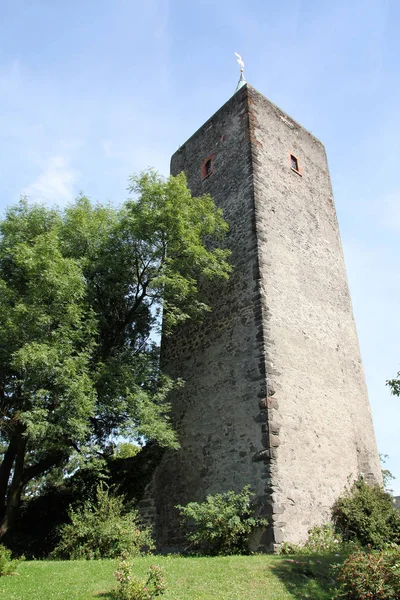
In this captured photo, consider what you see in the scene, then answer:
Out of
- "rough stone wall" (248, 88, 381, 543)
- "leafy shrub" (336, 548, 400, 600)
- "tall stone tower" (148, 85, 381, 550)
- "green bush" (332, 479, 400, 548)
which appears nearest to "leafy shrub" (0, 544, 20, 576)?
"tall stone tower" (148, 85, 381, 550)

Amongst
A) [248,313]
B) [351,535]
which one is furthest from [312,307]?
[351,535]

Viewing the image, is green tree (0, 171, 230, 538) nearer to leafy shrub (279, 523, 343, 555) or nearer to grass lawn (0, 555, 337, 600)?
grass lawn (0, 555, 337, 600)

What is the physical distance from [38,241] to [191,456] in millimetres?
6700

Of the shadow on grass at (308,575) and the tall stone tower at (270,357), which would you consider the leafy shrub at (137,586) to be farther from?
the tall stone tower at (270,357)

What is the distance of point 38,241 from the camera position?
11.4 metres

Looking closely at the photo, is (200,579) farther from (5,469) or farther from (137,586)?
(5,469)

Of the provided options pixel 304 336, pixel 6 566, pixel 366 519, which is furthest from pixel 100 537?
pixel 304 336

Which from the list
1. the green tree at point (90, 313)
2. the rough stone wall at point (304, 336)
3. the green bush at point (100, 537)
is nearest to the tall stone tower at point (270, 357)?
the rough stone wall at point (304, 336)

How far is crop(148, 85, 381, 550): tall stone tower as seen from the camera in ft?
33.9

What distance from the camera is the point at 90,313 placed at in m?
11.6

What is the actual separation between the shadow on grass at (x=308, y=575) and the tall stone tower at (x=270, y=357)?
100cm

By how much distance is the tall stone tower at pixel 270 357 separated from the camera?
1034cm

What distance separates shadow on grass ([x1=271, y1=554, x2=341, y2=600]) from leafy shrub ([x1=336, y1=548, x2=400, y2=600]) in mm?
476

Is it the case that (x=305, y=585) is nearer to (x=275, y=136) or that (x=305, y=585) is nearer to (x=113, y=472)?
(x=113, y=472)
